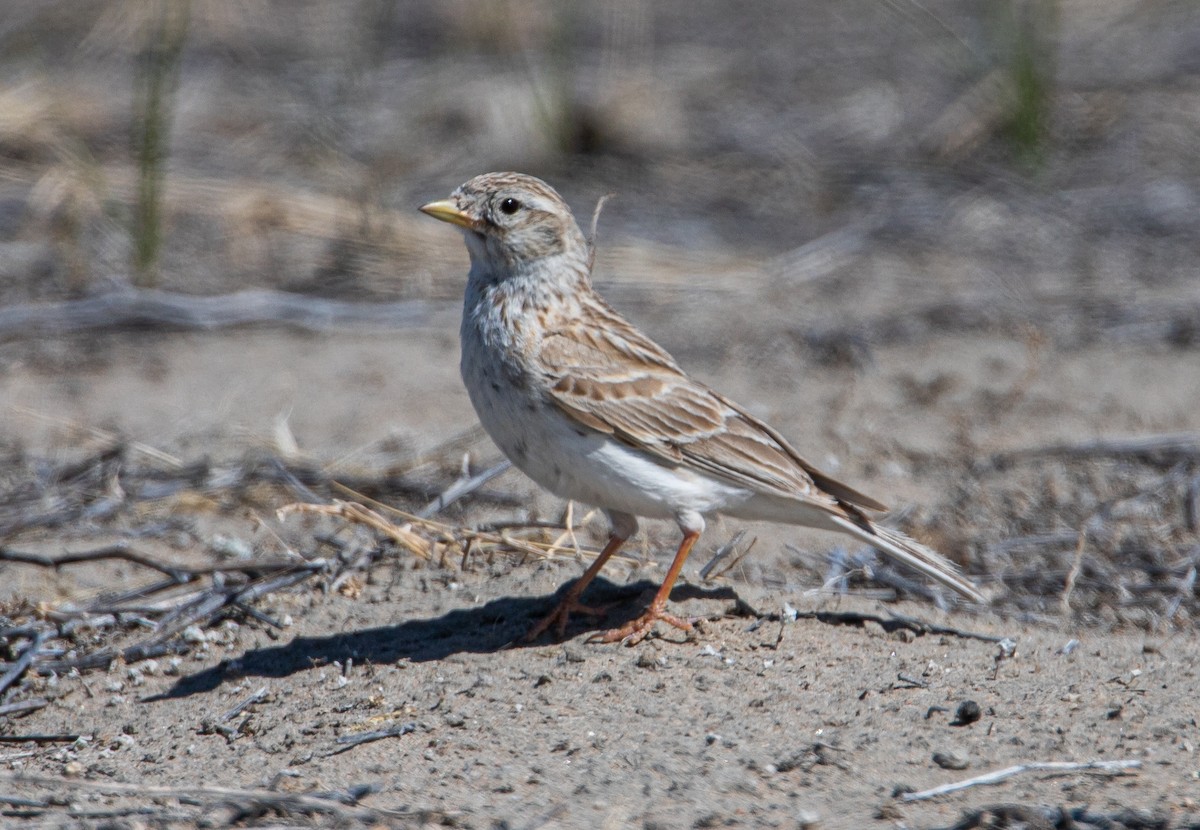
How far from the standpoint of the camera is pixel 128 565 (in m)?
6.07

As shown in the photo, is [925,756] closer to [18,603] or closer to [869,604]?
[869,604]

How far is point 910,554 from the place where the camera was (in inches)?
200

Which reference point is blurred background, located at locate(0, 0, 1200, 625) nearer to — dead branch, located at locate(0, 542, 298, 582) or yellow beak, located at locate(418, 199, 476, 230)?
dead branch, located at locate(0, 542, 298, 582)

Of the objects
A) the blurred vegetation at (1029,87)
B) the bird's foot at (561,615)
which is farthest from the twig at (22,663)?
the blurred vegetation at (1029,87)

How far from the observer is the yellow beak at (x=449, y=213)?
498 centimetres

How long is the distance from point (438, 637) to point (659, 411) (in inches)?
43.4

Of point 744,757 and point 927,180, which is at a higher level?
point 927,180

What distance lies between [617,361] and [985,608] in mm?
1832

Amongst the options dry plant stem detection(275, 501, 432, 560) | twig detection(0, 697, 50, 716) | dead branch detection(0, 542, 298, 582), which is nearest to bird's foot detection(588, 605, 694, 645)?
dry plant stem detection(275, 501, 432, 560)

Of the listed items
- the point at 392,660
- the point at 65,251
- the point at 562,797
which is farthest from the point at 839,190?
the point at 562,797

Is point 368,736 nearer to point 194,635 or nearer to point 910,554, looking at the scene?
point 194,635

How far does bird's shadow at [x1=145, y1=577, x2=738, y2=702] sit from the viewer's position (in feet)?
16.3

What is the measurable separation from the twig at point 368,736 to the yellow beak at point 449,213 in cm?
172

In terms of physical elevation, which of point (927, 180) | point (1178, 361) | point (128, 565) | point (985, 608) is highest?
point (927, 180)
